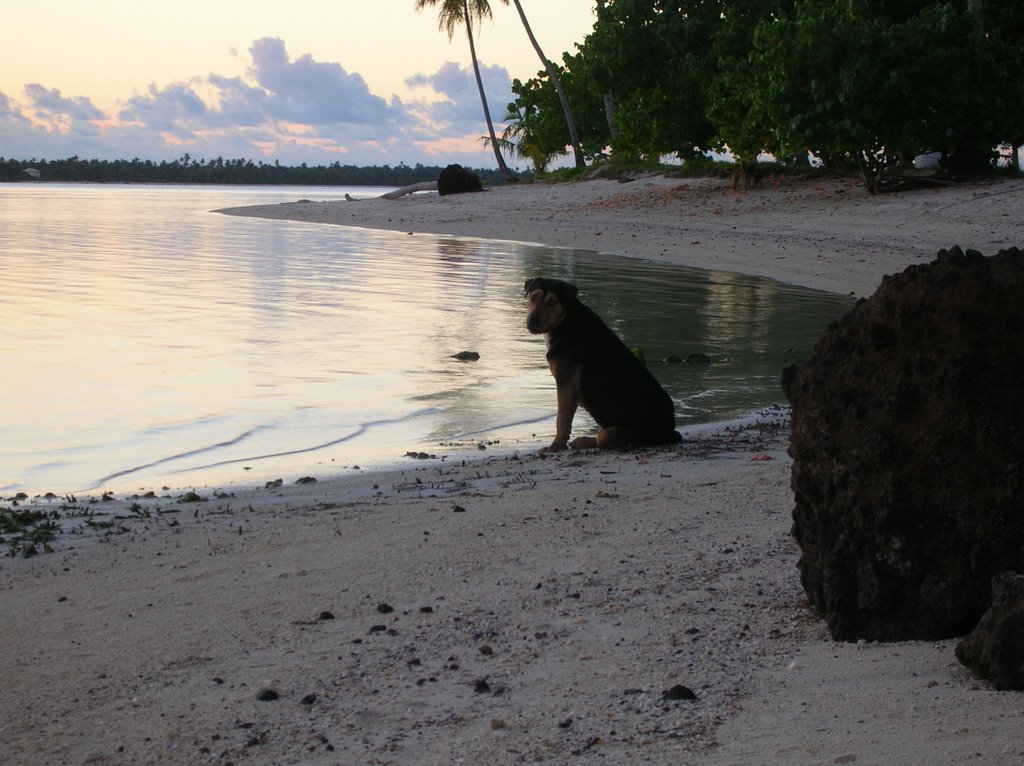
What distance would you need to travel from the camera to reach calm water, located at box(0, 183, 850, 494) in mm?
9508

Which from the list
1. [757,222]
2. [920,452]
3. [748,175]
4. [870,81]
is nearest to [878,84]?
[870,81]

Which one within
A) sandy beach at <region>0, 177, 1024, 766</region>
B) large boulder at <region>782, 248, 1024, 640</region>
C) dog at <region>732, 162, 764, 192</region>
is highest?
dog at <region>732, 162, 764, 192</region>

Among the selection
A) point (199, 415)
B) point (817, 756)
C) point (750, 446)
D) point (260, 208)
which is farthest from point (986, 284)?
point (260, 208)

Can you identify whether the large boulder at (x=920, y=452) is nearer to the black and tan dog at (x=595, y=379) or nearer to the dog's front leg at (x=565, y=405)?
the black and tan dog at (x=595, y=379)

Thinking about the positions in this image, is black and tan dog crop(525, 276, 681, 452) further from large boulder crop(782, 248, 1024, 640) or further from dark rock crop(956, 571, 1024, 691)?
dark rock crop(956, 571, 1024, 691)

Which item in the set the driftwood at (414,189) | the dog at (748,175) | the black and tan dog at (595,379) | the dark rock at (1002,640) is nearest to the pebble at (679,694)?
the dark rock at (1002,640)

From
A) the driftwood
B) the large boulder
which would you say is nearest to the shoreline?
the driftwood

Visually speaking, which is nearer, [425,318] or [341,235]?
[425,318]

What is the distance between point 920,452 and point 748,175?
118 ft

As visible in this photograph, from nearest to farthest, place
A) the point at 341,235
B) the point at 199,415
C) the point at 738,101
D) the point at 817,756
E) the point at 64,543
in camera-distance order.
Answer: the point at 817,756 < the point at 64,543 < the point at 199,415 < the point at 738,101 < the point at 341,235

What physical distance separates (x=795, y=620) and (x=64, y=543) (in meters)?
3.74

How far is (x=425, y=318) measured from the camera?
707 inches

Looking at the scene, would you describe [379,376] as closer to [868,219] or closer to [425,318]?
[425,318]

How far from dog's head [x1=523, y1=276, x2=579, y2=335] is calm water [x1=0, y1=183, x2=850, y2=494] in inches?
42.0
